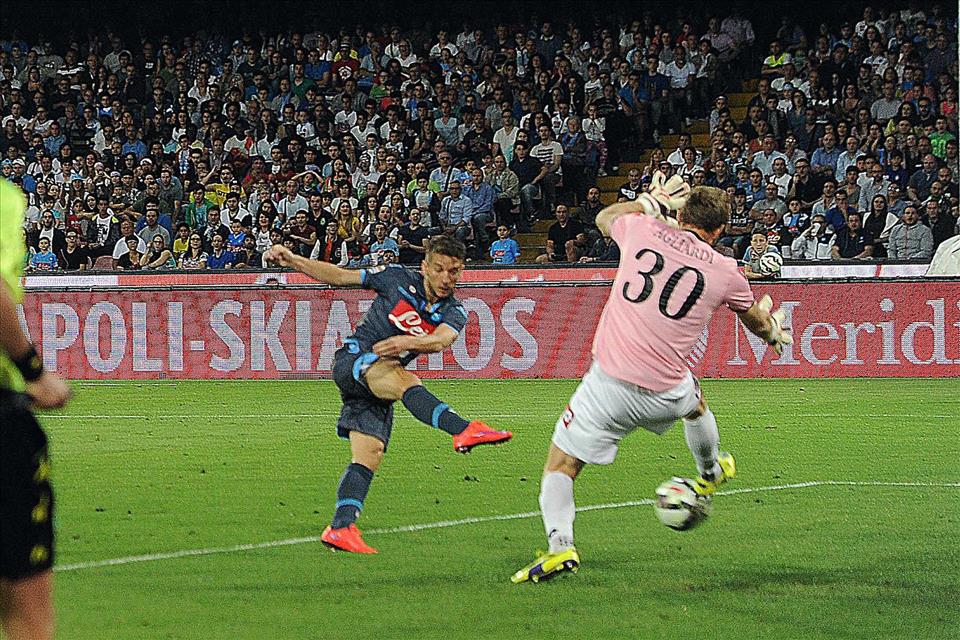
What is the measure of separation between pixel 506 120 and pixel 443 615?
19437mm

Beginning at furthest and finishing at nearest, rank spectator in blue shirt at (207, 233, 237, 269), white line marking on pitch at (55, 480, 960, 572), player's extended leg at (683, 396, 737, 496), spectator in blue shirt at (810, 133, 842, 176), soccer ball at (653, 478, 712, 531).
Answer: spectator in blue shirt at (207, 233, 237, 269) < spectator in blue shirt at (810, 133, 842, 176) < player's extended leg at (683, 396, 737, 496) < white line marking on pitch at (55, 480, 960, 572) < soccer ball at (653, 478, 712, 531)

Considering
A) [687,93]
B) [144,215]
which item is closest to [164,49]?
[144,215]

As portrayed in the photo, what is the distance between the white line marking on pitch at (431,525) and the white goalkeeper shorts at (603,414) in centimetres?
199

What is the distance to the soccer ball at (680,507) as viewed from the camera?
7.29 metres

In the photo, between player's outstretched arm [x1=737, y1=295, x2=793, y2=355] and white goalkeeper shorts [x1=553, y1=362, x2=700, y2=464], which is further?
player's outstretched arm [x1=737, y1=295, x2=793, y2=355]

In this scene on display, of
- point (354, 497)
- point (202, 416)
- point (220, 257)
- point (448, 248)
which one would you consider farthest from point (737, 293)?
point (220, 257)

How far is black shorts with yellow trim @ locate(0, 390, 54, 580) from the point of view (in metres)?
3.76

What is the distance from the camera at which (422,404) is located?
319 inches

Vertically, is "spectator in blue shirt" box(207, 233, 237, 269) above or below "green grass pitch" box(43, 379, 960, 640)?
below

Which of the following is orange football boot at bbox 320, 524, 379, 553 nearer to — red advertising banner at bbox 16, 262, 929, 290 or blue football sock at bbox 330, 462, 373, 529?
blue football sock at bbox 330, 462, 373, 529

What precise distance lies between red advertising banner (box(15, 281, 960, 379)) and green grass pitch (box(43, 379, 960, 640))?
313 cm

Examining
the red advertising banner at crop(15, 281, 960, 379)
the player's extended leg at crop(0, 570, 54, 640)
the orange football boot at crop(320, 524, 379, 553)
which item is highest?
the player's extended leg at crop(0, 570, 54, 640)

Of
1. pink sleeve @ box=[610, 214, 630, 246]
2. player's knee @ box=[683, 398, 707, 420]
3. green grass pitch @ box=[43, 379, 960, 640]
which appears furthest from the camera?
player's knee @ box=[683, 398, 707, 420]

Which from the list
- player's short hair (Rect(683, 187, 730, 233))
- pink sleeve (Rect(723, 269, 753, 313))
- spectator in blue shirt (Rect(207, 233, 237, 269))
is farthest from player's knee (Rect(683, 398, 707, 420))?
spectator in blue shirt (Rect(207, 233, 237, 269))
